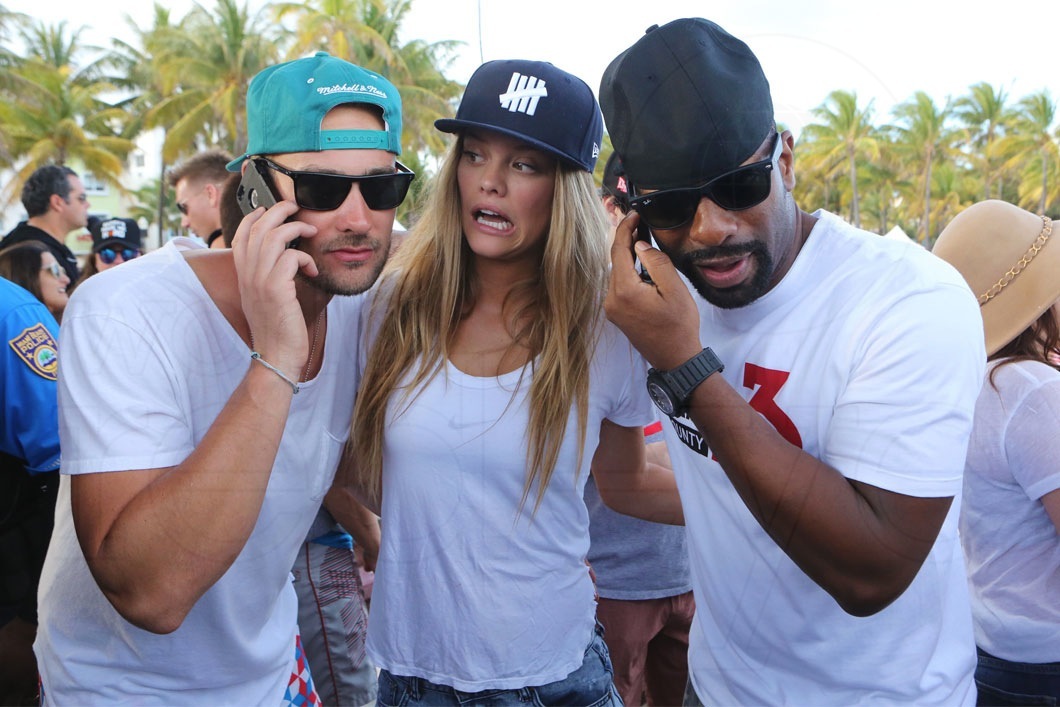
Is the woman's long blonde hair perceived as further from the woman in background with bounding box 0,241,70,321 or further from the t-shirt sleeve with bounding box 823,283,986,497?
the woman in background with bounding box 0,241,70,321

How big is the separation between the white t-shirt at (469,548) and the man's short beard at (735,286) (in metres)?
0.38

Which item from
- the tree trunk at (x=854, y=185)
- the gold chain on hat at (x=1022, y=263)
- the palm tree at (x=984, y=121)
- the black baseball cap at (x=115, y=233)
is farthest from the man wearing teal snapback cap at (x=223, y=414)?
the gold chain on hat at (x=1022, y=263)

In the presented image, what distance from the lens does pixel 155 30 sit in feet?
3.48

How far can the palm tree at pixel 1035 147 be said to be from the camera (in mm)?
1051

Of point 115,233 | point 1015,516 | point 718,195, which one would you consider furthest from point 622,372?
point 115,233

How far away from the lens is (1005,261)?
1.46 metres

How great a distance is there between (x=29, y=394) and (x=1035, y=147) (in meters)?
1.89

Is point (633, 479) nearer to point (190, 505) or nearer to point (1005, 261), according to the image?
point (1005, 261)

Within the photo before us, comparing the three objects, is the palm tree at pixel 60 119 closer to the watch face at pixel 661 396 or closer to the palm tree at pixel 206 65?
the palm tree at pixel 206 65

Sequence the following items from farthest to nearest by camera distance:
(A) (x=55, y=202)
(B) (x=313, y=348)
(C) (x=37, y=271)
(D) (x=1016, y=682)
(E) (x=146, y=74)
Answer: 1. (C) (x=37, y=271)
2. (D) (x=1016, y=682)
3. (B) (x=313, y=348)
4. (A) (x=55, y=202)
5. (E) (x=146, y=74)

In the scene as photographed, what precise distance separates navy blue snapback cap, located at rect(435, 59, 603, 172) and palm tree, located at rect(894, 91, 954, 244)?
0.51m

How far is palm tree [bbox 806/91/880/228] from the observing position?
42.3 inches

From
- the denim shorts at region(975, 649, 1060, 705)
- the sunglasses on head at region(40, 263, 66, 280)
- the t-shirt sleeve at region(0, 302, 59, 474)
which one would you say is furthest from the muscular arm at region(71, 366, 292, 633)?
the denim shorts at region(975, 649, 1060, 705)

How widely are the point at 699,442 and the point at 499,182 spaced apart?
61 centimetres
